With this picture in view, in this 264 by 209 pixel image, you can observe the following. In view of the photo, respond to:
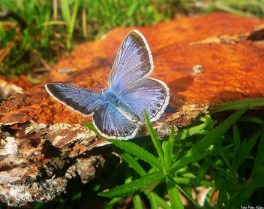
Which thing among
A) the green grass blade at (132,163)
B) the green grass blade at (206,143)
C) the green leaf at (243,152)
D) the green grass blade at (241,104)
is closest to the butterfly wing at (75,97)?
the green grass blade at (132,163)

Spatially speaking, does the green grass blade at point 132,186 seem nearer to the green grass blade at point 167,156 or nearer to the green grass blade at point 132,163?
the green grass blade at point 167,156

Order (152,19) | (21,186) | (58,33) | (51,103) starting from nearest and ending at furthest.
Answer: (21,186), (51,103), (58,33), (152,19)

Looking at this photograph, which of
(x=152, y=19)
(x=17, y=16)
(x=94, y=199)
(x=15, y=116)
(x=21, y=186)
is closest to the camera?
(x=21, y=186)

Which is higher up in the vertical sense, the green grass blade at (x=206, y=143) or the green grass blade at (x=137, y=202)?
the green grass blade at (x=206, y=143)

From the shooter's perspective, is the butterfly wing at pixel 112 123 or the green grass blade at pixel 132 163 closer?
the butterfly wing at pixel 112 123

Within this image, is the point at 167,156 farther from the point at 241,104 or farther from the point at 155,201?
the point at 241,104

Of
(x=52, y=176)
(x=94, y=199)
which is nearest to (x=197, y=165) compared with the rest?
(x=94, y=199)

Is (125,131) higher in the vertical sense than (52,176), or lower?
higher

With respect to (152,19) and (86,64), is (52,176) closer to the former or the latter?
(86,64)
